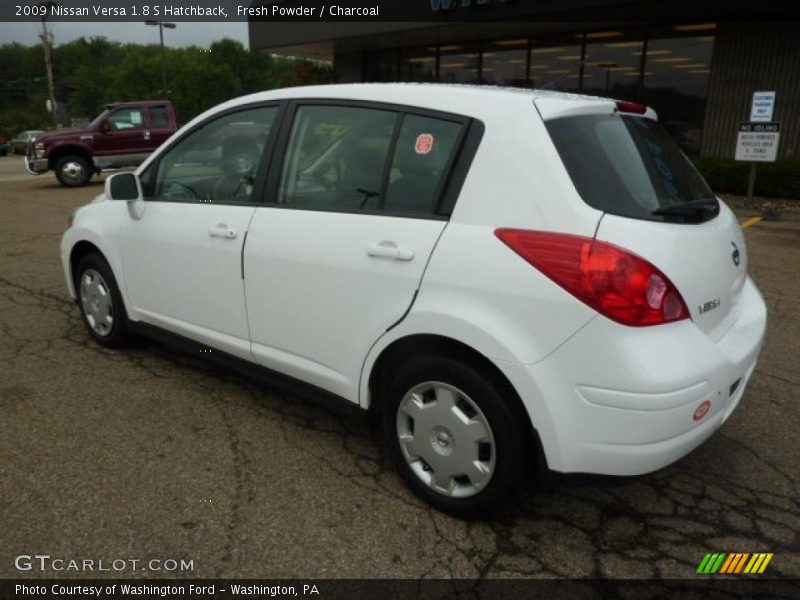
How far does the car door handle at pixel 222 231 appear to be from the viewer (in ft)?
10.3

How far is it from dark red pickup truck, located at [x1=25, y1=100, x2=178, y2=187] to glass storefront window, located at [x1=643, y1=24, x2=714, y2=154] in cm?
1100

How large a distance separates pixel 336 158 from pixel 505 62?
14668mm

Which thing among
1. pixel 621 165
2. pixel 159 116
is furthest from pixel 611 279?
pixel 159 116

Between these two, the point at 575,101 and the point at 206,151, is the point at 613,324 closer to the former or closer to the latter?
the point at 575,101

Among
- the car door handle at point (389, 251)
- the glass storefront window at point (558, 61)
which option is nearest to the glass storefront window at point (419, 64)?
the glass storefront window at point (558, 61)

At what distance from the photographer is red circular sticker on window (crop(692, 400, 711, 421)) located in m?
2.18

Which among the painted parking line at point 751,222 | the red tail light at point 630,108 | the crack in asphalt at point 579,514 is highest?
the red tail light at point 630,108

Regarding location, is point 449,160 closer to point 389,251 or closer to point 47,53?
point 389,251

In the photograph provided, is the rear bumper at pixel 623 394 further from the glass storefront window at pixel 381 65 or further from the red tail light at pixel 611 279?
the glass storefront window at pixel 381 65

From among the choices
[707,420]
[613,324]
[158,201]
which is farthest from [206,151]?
[707,420]

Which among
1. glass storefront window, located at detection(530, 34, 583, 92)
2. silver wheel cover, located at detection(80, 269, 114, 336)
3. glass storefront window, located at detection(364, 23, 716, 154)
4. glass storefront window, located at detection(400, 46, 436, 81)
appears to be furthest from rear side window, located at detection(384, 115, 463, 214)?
glass storefront window, located at detection(400, 46, 436, 81)

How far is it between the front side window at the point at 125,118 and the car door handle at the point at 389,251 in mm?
15036

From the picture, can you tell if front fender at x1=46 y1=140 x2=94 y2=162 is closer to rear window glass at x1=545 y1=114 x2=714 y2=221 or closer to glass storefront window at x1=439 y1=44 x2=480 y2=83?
glass storefront window at x1=439 y1=44 x2=480 y2=83

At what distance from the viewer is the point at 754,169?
1094cm
